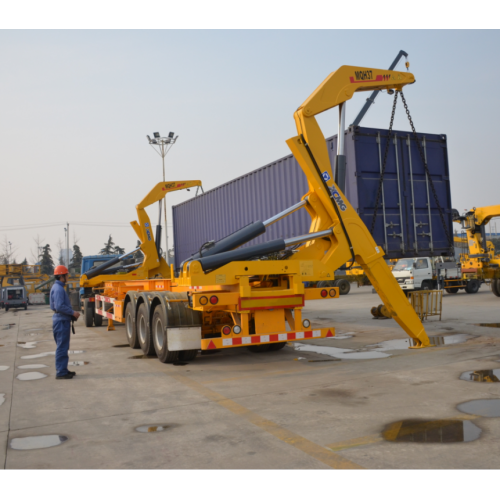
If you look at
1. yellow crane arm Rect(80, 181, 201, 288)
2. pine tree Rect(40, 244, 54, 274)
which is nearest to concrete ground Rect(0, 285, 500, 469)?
yellow crane arm Rect(80, 181, 201, 288)

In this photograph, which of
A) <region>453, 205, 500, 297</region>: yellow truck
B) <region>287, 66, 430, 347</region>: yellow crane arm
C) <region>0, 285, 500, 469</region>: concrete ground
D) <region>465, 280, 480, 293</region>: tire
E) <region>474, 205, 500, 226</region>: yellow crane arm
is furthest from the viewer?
<region>465, 280, 480, 293</region>: tire

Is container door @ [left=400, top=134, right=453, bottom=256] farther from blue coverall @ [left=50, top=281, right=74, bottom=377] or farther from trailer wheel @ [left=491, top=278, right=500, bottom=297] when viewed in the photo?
trailer wheel @ [left=491, top=278, right=500, bottom=297]

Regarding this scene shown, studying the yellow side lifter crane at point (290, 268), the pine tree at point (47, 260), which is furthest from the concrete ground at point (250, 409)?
the pine tree at point (47, 260)

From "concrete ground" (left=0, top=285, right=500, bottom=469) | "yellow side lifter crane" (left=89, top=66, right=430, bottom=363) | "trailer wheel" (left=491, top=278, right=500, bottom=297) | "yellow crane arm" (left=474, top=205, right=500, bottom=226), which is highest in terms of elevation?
"yellow crane arm" (left=474, top=205, right=500, bottom=226)

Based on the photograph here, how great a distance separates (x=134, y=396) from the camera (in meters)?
6.42

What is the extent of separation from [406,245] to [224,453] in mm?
6758

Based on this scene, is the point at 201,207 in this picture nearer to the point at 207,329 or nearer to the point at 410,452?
the point at 207,329

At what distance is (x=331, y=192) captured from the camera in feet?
26.6

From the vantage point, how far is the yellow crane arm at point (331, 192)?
26.6 feet

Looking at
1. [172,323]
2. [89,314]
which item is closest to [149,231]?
[89,314]

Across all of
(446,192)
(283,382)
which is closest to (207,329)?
(283,382)

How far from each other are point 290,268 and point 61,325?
3570mm

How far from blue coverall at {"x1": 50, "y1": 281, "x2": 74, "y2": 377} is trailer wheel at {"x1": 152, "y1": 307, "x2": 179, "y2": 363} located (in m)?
1.43

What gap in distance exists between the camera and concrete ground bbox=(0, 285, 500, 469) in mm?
4062
